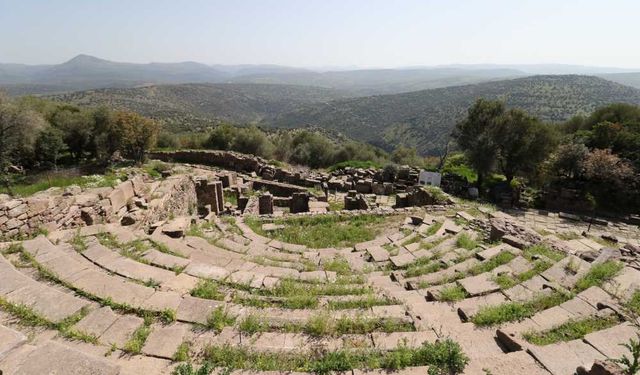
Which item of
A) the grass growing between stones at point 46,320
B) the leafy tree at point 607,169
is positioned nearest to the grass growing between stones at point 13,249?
the grass growing between stones at point 46,320

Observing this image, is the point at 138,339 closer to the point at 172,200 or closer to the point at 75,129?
the point at 172,200

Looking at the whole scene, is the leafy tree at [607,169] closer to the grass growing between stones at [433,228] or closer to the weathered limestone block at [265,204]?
the grass growing between stones at [433,228]

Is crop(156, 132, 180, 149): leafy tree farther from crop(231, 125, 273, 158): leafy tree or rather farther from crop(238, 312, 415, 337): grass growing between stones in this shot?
crop(238, 312, 415, 337): grass growing between stones

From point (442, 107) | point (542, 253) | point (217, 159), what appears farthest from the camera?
point (442, 107)

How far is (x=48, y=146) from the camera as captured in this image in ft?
102

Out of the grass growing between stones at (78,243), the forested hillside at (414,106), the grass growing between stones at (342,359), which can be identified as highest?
the grass growing between stones at (78,243)

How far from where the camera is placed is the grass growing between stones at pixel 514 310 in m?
7.07

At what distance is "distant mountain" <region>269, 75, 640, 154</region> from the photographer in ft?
323

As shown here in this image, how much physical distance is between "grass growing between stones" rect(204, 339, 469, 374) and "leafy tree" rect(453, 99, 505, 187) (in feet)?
72.4

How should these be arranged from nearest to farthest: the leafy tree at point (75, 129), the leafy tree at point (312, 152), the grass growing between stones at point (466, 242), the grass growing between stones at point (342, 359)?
the grass growing between stones at point (342, 359) → the grass growing between stones at point (466, 242) → the leafy tree at point (75, 129) → the leafy tree at point (312, 152)

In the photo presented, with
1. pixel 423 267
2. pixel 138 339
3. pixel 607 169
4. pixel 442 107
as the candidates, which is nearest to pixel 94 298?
pixel 138 339

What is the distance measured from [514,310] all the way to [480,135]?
68.5 ft

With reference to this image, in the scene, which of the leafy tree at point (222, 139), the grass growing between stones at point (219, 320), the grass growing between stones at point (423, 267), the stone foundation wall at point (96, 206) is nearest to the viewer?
the grass growing between stones at point (219, 320)

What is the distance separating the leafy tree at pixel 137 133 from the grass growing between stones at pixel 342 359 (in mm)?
27310
